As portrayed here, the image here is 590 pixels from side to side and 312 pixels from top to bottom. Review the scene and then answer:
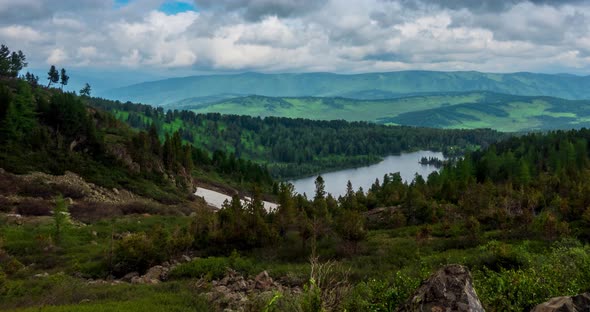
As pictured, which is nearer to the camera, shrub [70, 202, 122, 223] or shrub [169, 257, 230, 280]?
shrub [169, 257, 230, 280]

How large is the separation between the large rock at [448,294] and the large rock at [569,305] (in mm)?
1838

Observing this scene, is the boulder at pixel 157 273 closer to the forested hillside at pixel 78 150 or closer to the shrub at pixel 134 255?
the shrub at pixel 134 255

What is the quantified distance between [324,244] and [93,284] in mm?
17262

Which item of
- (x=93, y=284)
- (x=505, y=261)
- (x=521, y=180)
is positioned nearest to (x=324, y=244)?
(x=505, y=261)

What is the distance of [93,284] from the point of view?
21.3 m

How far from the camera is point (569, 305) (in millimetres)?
10141

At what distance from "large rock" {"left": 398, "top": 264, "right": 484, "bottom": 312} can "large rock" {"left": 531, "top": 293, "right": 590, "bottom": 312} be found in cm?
184

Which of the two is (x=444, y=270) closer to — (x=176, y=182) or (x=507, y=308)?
(x=507, y=308)

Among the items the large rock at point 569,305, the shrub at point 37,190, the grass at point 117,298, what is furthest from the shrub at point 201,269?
the shrub at point 37,190

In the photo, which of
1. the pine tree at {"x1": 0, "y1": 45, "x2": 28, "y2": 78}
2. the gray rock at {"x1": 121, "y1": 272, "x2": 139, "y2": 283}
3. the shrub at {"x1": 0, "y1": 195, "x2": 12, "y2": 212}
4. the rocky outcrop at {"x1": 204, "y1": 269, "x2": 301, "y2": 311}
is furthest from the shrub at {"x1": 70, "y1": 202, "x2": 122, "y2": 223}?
the pine tree at {"x1": 0, "y1": 45, "x2": 28, "y2": 78}

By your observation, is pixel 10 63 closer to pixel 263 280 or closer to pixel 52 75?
pixel 52 75

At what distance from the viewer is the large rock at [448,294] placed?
9.90 meters

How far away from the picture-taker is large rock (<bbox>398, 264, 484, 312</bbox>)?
9898 millimetres

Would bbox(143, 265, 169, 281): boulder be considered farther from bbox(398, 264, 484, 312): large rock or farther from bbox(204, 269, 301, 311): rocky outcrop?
bbox(398, 264, 484, 312): large rock
